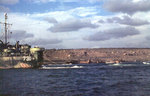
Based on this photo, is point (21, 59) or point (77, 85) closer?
point (77, 85)

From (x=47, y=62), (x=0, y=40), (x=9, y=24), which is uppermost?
(x=9, y=24)

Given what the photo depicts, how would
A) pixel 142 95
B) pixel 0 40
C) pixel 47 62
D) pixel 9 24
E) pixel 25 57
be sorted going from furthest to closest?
pixel 47 62
pixel 9 24
pixel 0 40
pixel 25 57
pixel 142 95

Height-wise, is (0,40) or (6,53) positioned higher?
(0,40)

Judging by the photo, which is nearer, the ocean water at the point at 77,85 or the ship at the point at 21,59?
the ocean water at the point at 77,85

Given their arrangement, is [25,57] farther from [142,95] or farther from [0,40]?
[142,95]

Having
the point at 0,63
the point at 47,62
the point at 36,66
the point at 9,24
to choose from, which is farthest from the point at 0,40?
the point at 47,62

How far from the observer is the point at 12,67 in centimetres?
7638

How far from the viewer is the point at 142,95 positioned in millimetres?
19625

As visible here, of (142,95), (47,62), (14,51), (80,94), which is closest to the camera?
(142,95)

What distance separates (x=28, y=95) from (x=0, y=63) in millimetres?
59737

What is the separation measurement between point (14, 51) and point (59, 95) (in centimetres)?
6576

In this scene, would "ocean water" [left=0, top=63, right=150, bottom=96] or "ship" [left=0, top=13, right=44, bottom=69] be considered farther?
"ship" [left=0, top=13, right=44, bottom=69]

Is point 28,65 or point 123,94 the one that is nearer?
point 123,94

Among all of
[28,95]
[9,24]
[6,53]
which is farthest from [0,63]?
[28,95]
